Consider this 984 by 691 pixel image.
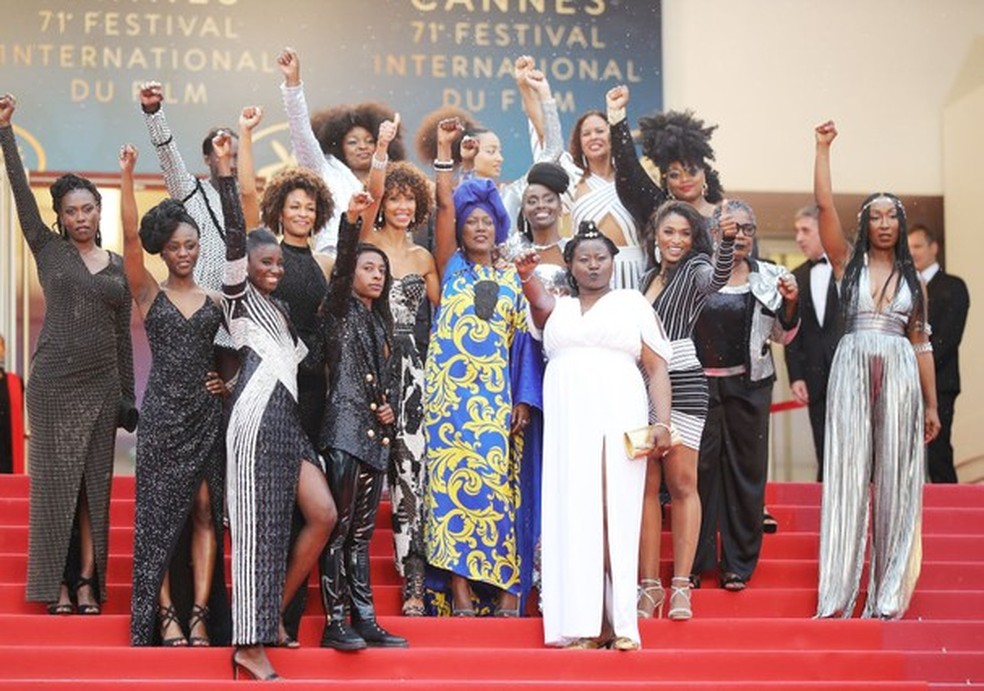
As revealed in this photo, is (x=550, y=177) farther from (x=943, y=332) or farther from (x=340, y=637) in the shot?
(x=943, y=332)

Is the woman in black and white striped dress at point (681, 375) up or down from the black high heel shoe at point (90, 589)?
up

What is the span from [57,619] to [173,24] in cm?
701

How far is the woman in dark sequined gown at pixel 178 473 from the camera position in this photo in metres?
9.62

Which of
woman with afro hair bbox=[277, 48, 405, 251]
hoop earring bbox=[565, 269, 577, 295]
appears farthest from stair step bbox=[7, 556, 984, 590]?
woman with afro hair bbox=[277, 48, 405, 251]

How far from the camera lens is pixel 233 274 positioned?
31.2 ft

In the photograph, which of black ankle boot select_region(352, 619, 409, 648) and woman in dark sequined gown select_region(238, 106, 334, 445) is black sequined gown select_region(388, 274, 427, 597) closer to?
woman in dark sequined gown select_region(238, 106, 334, 445)

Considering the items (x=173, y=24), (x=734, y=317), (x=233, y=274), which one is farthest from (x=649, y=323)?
(x=173, y=24)

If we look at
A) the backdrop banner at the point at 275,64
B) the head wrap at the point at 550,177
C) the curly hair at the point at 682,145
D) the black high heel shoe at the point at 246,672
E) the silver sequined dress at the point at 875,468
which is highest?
the backdrop banner at the point at 275,64

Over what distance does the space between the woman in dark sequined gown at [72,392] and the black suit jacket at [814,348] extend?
416cm

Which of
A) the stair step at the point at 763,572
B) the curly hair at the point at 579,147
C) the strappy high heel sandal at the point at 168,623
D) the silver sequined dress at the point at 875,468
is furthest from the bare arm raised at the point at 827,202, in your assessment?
the strappy high heel sandal at the point at 168,623

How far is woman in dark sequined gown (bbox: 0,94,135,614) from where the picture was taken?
32.8 ft

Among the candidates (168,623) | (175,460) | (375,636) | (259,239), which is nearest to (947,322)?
(375,636)

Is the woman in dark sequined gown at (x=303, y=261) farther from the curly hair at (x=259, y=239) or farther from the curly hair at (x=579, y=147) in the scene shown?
the curly hair at (x=579, y=147)

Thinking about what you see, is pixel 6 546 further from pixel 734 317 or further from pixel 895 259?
pixel 895 259
